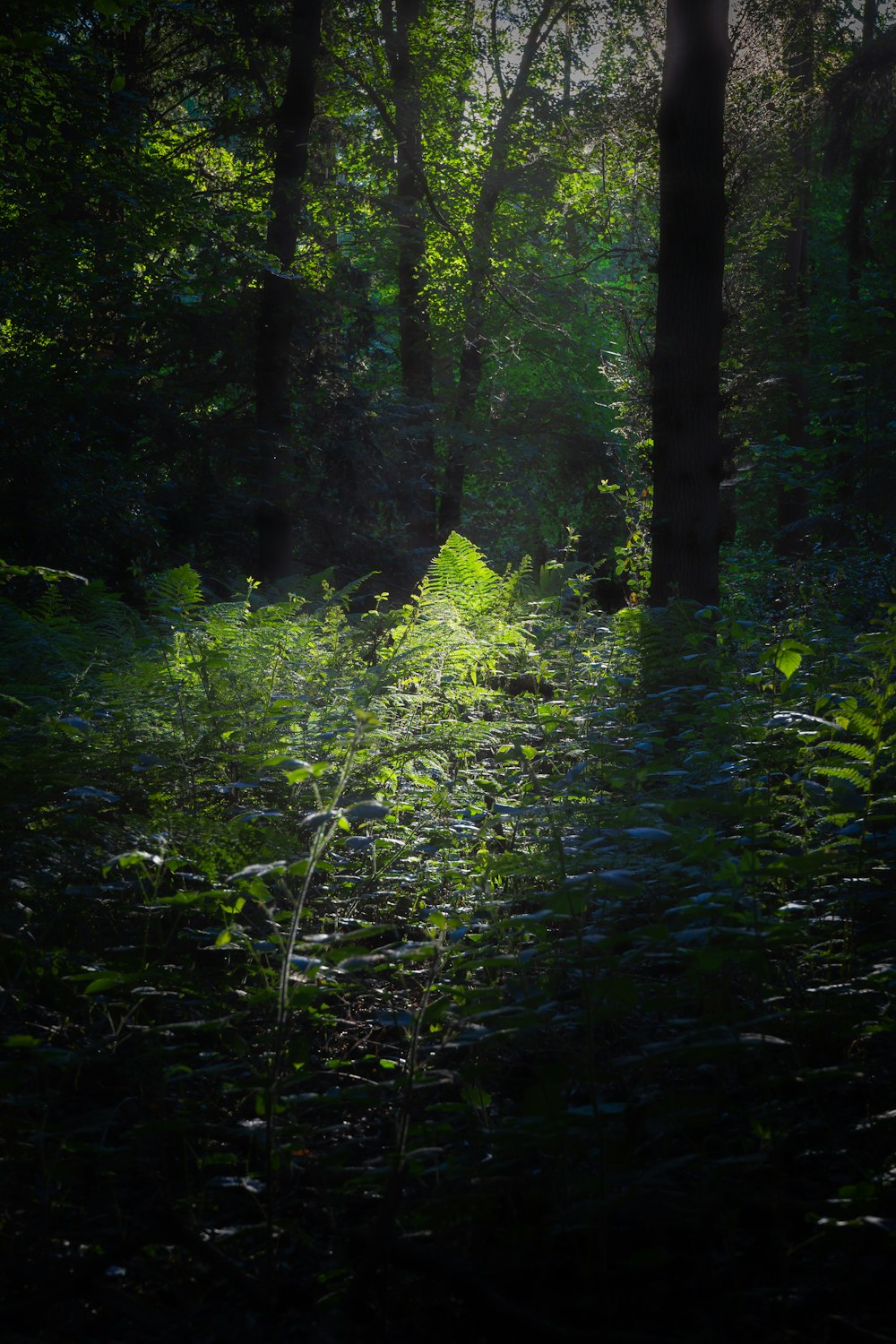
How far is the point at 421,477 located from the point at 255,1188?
50.6 ft

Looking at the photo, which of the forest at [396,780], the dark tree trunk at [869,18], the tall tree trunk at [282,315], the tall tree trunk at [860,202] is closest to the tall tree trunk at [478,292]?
the forest at [396,780]

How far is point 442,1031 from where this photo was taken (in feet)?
7.72

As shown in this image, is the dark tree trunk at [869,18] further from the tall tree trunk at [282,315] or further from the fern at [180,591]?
the fern at [180,591]

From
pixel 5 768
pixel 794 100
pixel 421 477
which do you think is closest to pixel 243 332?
pixel 421 477

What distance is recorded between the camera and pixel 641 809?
256 centimetres

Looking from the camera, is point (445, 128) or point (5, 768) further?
point (445, 128)

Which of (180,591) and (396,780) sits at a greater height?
(180,591)

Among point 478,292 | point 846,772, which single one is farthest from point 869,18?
point 846,772

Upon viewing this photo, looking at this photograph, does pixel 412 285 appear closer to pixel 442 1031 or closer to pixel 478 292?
pixel 478 292

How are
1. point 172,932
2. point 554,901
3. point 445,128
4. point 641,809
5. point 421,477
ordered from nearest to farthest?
point 554,901, point 641,809, point 172,932, point 421,477, point 445,128

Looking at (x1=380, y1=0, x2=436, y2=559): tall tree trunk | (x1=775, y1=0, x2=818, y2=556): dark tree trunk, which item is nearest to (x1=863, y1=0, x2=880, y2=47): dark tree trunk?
(x1=775, y1=0, x2=818, y2=556): dark tree trunk

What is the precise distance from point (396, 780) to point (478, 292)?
649 inches

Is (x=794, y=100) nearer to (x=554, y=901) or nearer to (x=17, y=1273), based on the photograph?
(x=554, y=901)

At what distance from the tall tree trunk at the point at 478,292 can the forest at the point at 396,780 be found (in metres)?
2.56
